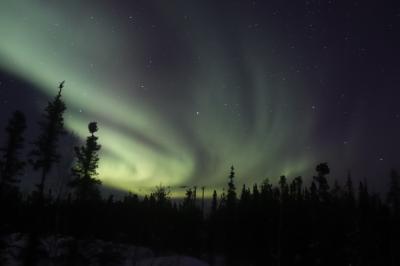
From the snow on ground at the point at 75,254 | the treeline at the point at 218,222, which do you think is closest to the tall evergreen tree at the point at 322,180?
the treeline at the point at 218,222

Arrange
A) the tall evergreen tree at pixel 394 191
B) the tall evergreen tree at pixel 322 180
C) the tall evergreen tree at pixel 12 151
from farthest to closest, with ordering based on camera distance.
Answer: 1. the tall evergreen tree at pixel 394 191
2. the tall evergreen tree at pixel 322 180
3. the tall evergreen tree at pixel 12 151

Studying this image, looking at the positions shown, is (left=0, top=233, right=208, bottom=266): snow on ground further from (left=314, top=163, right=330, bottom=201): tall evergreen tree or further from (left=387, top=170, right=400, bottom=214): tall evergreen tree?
(left=387, top=170, right=400, bottom=214): tall evergreen tree

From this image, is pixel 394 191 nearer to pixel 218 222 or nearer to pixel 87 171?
pixel 218 222

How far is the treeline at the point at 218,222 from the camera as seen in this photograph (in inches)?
1441

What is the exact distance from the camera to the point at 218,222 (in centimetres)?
8250

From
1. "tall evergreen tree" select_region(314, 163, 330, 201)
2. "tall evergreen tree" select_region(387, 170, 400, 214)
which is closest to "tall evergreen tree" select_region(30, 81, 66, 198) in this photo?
"tall evergreen tree" select_region(314, 163, 330, 201)

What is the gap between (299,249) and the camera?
175 feet

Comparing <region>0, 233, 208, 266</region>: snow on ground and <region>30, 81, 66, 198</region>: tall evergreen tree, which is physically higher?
<region>30, 81, 66, 198</region>: tall evergreen tree

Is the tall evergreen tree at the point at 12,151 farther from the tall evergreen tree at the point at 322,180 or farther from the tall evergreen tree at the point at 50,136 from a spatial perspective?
the tall evergreen tree at the point at 322,180

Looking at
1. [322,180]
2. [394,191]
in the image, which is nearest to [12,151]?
[322,180]

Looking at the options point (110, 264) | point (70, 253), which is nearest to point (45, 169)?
point (70, 253)

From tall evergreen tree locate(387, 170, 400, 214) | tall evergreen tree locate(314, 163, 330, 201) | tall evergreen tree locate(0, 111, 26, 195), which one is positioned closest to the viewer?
tall evergreen tree locate(0, 111, 26, 195)

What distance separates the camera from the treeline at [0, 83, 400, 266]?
36.6m

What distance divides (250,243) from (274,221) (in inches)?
261
